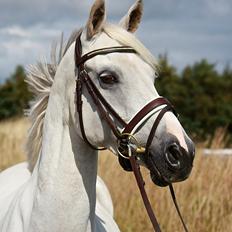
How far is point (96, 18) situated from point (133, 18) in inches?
13.0

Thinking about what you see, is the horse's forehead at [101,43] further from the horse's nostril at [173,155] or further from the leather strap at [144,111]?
the horse's nostril at [173,155]

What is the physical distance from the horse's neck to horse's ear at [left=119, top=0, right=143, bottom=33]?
59cm

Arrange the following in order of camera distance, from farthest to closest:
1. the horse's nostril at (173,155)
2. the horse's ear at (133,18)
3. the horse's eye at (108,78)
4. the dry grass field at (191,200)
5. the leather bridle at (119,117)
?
the dry grass field at (191,200) < the horse's ear at (133,18) < the horse's eye at (108,78) < the leather bridle at (119,117) < the horse's nostril at (173,155)

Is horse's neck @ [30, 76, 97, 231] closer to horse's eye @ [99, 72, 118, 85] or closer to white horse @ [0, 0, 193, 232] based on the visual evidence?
white horse @ [0, 0, 193, 232]

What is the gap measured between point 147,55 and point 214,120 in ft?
69.7

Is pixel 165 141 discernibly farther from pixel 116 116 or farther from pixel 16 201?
pixel 16 201

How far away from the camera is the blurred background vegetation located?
23.9m

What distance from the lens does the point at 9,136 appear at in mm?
12734

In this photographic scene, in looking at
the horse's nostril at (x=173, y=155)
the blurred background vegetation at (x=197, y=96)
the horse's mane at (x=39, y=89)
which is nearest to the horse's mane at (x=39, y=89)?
the horse's mane at (x=39, y=89)

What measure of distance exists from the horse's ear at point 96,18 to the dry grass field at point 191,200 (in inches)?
102

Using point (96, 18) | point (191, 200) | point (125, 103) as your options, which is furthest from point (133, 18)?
point (191, 200)

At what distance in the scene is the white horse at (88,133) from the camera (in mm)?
2822

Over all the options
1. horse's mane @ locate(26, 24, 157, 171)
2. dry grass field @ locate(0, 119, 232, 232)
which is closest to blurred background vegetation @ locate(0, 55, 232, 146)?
dry grass field @ locate(0, 119, 232, 232)

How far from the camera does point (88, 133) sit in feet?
9.96
